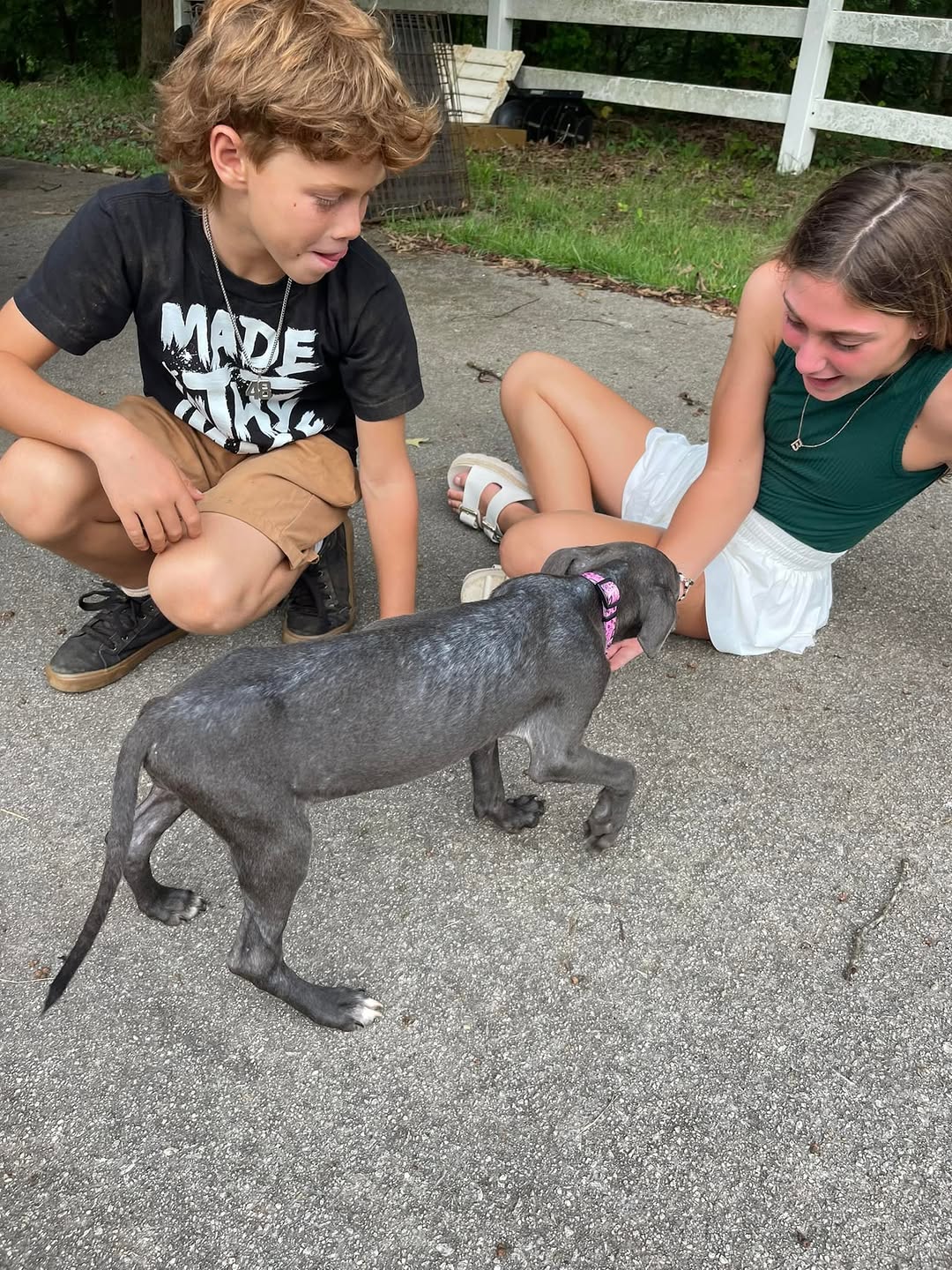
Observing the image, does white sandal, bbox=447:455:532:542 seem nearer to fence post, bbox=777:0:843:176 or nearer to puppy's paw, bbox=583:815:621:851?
puppy's paw, bbox=583:815:621:851

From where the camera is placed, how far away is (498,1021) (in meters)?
2.25

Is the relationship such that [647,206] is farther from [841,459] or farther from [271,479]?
[271,479]

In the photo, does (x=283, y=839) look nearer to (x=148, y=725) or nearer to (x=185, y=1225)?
(x=148, y=725)

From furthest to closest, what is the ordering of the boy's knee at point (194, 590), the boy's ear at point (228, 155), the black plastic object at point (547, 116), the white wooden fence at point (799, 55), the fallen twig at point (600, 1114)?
1. the black plastic object at point (547, 116)
2. the white wooden fence at point (799, 55)
3. the boy's knee at point (194, 590)
4. the boy's ear at point (228, 155)
5. the fallen twig at point (600, 1114)

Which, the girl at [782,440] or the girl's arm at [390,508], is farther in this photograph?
the girl's arm at [390,508]

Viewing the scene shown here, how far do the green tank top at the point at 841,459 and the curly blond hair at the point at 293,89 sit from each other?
56.2 inches

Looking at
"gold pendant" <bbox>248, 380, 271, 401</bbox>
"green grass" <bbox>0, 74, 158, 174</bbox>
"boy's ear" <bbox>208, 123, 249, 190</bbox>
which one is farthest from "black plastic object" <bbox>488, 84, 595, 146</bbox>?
"boy's ear" <bbox>208, 123, 249, 190</bbox>

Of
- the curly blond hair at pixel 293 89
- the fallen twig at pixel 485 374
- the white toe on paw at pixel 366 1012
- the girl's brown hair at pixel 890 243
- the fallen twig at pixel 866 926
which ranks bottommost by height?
the fallen twig at pixel 485 374

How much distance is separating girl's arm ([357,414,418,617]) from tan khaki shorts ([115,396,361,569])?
17 cm

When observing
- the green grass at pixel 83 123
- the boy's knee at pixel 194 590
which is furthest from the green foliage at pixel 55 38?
the boy's knee at pixel 194 590

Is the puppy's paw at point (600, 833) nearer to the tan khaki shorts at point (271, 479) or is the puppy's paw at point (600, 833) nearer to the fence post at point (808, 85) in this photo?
the tan khaki shorts at point (271, 479)

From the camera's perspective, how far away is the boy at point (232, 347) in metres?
2.35

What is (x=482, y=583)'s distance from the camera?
3.49 m

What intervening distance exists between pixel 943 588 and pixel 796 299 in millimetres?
1711
